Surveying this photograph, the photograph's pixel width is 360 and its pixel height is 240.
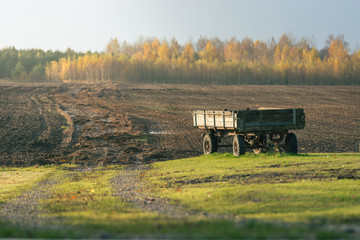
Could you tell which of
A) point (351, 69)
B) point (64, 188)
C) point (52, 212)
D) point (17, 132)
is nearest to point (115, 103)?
point (17, 132)

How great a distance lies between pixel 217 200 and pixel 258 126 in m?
11.5

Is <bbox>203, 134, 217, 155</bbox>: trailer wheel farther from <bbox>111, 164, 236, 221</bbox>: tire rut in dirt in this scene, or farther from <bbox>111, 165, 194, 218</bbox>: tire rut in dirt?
<bbox>111, 164, 236, 221</bbox>: tire rut in dirt

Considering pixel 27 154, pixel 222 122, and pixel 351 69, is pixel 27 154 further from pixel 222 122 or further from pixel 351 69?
pixel 351 69

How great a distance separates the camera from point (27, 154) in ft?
124

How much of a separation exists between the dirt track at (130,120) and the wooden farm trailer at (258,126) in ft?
25.2

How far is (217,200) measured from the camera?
1639 cm

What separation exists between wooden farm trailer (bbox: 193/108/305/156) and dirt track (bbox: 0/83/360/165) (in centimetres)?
769

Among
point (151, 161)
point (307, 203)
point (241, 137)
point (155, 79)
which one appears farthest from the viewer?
point (155, 79)

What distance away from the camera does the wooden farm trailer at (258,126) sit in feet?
89.5

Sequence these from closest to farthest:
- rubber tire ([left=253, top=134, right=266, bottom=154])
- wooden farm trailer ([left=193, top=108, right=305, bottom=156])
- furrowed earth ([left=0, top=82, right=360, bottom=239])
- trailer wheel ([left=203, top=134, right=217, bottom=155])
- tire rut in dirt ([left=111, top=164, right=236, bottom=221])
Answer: furrowed earth ([left=0, top=82, right=360, bottom=239]) < tire rut in dirt ([left=111, top=164, right=236, bottom=221]) < wooden farm trailer ([left=193, top=108, right=305, bottom=156]) < rubber tire ([left=253, top=134, right=266, bottom=154]) < trailer wheel ([left=203, top=134, right=217, bottom=155])

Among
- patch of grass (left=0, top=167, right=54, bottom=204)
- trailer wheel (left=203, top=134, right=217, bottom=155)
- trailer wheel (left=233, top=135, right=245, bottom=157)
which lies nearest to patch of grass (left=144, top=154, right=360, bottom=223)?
trailer wheel (left=233, top=135, right=245, bottom=157)

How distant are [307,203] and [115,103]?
205ft

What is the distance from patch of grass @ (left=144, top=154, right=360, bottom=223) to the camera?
46.2ft

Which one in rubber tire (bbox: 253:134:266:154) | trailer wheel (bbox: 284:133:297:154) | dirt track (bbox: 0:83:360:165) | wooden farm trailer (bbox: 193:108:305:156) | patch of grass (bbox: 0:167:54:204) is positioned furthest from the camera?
dirt track (bbox: 0:83:360:165)
